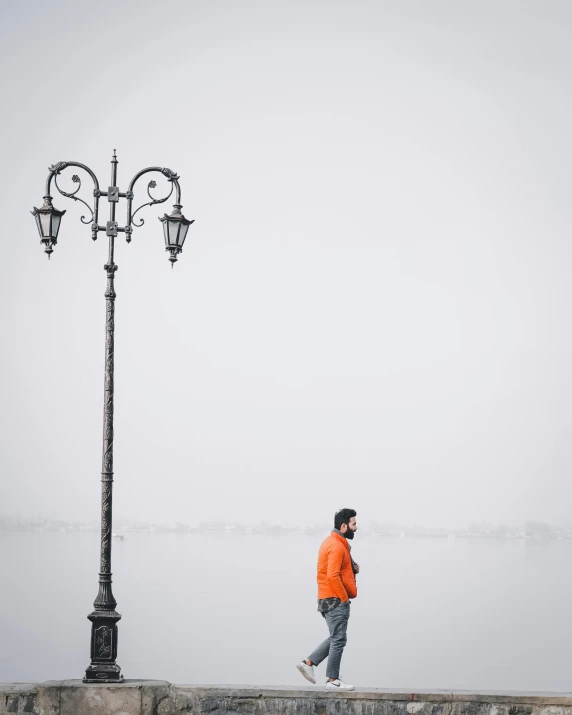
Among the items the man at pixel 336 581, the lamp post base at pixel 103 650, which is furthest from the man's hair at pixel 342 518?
the lamp post base at pixel 103 650

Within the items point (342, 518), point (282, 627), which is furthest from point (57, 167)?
point (282, 627)

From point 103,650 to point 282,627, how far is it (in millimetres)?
55478

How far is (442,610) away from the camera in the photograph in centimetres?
7506

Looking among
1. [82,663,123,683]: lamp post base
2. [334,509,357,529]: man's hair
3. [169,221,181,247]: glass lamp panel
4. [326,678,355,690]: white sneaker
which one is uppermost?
[169,221,181,247]: glass lamp panel

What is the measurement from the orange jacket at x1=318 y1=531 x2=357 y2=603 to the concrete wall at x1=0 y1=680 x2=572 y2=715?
1095 mm

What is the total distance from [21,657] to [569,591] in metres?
58.9

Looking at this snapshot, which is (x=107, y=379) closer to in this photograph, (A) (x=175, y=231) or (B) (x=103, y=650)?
(A) (x=175, y=231)

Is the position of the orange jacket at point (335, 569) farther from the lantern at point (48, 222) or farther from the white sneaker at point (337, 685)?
the lantern at point (48, 222)

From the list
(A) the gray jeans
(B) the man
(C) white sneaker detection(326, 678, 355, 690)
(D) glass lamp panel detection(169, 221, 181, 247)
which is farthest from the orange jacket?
(D) glass lamp panel detection(169, 221, 181, 247)

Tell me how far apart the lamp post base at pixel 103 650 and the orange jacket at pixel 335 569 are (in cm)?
231

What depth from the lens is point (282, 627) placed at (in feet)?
216

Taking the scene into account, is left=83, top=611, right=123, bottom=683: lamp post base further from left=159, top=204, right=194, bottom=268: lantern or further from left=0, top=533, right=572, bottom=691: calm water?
left=0, top=533, right=572, bottom=691: calm water

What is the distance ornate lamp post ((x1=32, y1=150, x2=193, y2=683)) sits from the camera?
1187 cm

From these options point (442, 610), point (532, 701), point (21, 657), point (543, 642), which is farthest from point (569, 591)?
point (532, 701)
